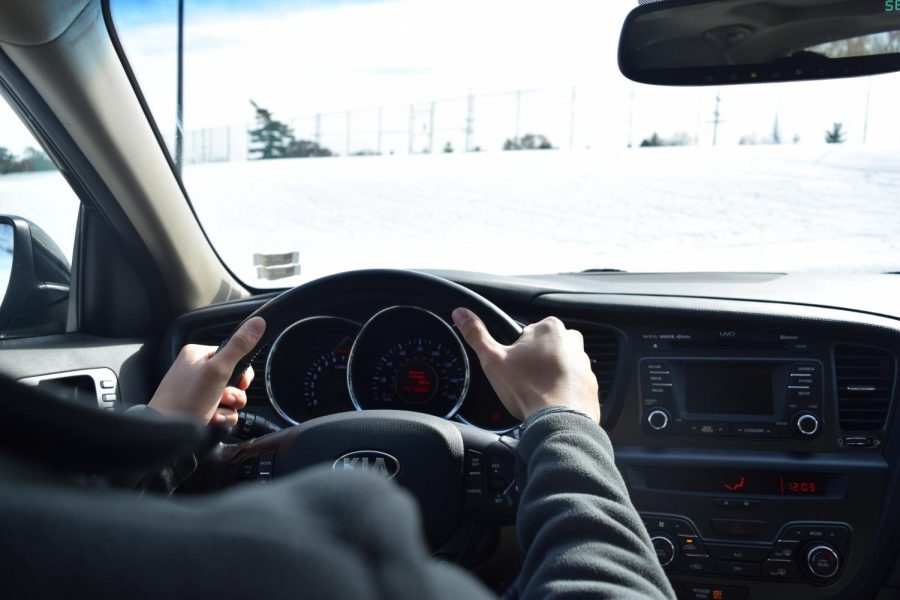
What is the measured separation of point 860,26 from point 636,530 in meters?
2.21

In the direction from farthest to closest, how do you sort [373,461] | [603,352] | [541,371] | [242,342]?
[603,352] < [373,461] < [242,342] < [541,371]

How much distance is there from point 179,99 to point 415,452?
89.6 inches

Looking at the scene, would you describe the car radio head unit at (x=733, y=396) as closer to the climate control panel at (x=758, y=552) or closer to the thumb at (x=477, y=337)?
the climate control panel at (x=758, y=552)

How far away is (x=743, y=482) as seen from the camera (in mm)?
3416

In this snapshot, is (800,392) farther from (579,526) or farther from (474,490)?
(579,526)

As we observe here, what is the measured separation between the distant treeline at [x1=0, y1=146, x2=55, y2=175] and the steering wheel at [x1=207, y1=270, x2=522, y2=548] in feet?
4.98

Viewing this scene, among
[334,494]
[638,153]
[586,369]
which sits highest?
[638,153]

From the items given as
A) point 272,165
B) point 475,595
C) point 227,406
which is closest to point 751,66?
point 227,406

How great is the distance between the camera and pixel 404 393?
3.25 m

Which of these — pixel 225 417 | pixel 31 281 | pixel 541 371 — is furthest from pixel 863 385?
pixel 31 281

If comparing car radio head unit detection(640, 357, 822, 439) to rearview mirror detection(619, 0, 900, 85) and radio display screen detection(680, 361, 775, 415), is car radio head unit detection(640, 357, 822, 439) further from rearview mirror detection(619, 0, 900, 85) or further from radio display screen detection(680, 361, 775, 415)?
rearview mirror detection(619, 0, 900, 85)

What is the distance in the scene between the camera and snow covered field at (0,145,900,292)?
4.43 meters

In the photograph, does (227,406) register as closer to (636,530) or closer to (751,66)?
(636,530)

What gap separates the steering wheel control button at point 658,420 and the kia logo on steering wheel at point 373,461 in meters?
1.26
